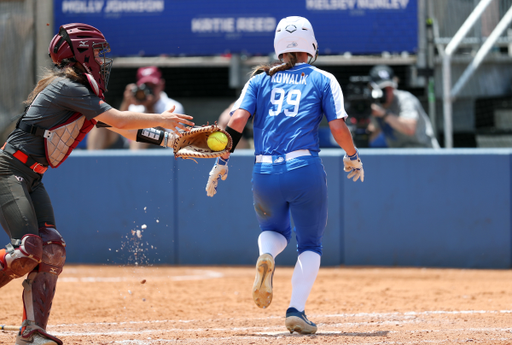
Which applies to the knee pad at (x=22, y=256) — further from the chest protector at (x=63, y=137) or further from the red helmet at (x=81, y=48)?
the red helmet at (x=81, y=48)

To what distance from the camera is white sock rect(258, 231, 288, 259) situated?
4461 mm

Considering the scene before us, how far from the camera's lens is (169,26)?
32.6 ft

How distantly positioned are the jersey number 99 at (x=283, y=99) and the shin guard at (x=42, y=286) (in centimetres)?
167

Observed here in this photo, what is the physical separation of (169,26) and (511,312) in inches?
263

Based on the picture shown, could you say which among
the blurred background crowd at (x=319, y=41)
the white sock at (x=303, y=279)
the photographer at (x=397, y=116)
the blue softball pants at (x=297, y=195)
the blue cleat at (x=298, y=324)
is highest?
the blurred background crowd at (x=319, y=41)

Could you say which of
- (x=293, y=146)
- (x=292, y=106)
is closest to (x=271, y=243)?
(x=293, y=146)

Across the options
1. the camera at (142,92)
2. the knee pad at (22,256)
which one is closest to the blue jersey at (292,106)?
the knee pad at (22,256)

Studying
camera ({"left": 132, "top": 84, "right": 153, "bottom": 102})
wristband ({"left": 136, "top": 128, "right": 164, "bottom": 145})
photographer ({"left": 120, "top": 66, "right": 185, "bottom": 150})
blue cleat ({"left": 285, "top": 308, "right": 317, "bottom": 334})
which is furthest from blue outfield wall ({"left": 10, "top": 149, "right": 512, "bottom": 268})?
blue cleat ({"left": 285, "top": 308, "right": 317, "bottom": 334})

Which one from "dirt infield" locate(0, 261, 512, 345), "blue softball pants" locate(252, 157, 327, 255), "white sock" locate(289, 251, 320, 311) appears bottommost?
"dirt infield" locate(0, 261, 512, 345)

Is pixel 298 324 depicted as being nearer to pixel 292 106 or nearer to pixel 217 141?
pixel 217 141

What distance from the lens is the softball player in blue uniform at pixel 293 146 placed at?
4.37 meters

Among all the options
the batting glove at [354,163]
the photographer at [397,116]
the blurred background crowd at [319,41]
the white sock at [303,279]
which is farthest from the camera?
the blurred background crowd at [319,41]

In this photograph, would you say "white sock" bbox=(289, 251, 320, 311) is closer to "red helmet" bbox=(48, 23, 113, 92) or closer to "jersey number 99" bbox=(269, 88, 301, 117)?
"jersey number 99" bbox=(269, 88, 301, 117)

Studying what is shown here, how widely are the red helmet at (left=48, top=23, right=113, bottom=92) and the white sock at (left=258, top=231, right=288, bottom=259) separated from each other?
4.87 feet
